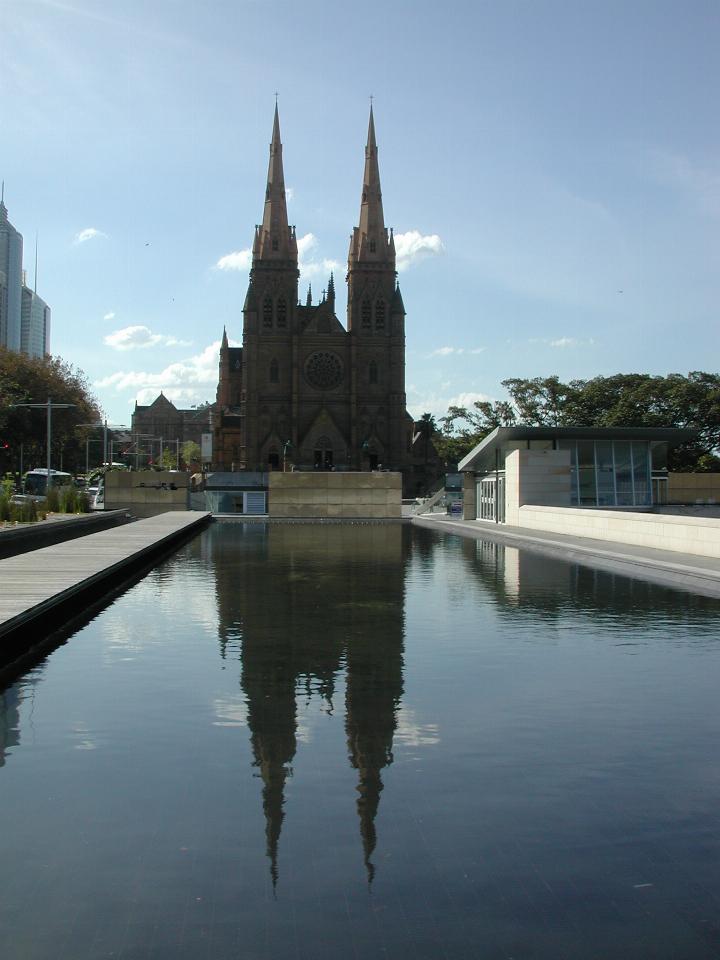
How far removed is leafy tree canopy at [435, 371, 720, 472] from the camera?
7519cm

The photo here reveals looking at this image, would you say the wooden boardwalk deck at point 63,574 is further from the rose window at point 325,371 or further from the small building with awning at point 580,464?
the rose window at point 325,371

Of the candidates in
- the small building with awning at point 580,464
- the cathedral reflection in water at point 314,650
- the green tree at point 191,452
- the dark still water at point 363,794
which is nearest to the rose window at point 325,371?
the green tree at point 191,452

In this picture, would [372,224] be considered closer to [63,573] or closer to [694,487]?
[694,487]

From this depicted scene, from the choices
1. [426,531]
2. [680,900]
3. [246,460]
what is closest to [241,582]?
[680,900]

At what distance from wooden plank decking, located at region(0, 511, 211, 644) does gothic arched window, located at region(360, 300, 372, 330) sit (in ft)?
297

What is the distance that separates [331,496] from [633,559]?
28.3 m

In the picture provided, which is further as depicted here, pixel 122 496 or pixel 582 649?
pixel 122 496

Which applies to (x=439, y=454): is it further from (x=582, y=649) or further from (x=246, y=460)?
(x=582, y=649)

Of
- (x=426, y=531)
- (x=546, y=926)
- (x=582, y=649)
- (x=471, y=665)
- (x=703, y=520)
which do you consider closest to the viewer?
(x=546, y=926)

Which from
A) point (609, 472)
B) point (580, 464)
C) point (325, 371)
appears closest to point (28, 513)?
point (580, 464)

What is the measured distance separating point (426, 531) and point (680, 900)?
31180 millimetres

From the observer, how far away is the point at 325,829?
16.4ft

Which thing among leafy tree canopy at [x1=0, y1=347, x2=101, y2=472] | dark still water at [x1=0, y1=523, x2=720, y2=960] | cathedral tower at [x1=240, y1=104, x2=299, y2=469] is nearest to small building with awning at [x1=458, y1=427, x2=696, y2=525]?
Result: dark still water at [x1=0, y1=523, x2=720, y2=960]

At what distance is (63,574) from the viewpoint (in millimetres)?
14383
